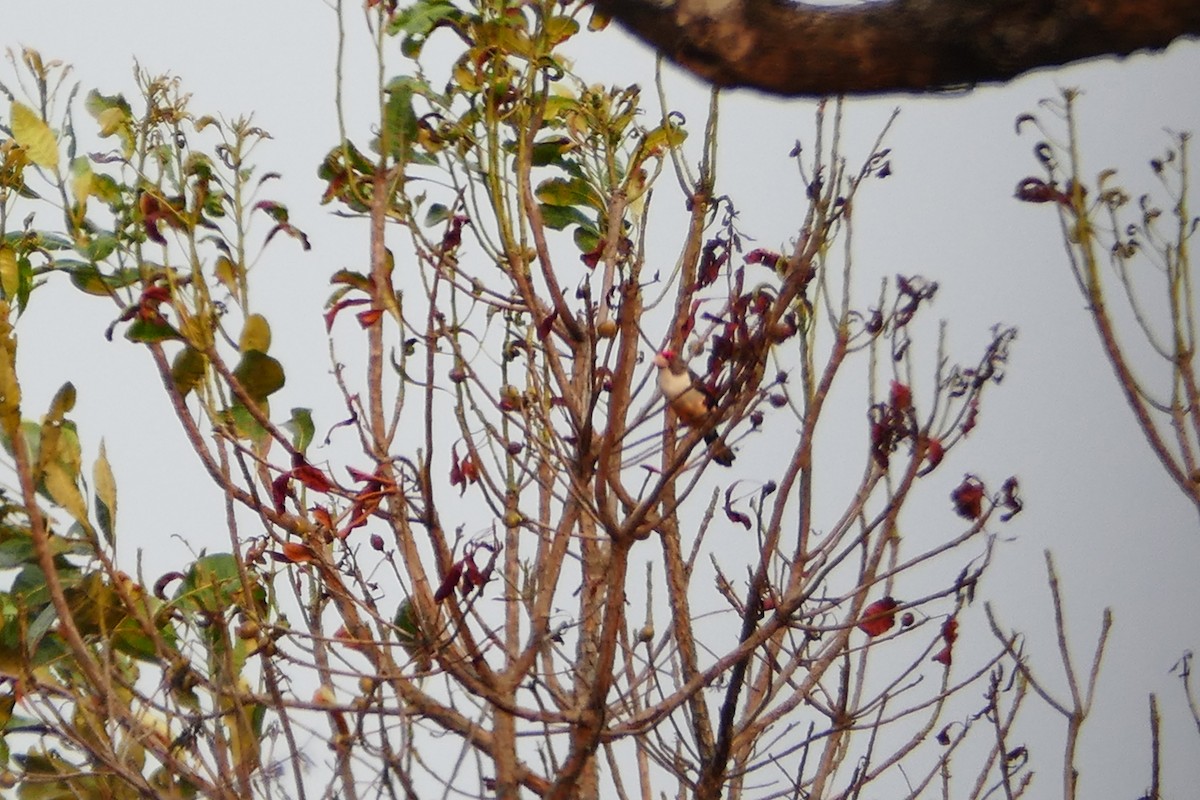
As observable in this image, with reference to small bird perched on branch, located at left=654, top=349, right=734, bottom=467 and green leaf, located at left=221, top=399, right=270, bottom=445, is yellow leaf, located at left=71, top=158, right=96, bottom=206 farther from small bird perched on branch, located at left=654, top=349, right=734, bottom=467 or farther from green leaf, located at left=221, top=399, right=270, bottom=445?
small bird perched on branch, located at left=654, top=349, right=734, bottom=467

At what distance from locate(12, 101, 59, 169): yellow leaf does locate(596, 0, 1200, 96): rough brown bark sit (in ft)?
3.34

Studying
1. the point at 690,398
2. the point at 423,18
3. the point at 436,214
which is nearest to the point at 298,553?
the point at 690,398

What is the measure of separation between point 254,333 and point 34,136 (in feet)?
1.20

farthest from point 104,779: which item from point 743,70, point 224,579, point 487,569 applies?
point 743,70

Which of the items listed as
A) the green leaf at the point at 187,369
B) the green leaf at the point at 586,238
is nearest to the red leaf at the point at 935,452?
the green leaf at the point at 586,238

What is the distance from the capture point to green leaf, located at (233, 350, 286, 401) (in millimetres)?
1229

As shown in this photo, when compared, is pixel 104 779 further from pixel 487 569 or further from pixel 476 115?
pixel 476 115

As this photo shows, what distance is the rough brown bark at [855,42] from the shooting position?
0.53 meters

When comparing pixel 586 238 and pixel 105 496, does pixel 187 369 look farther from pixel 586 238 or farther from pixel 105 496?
pixel 586 238

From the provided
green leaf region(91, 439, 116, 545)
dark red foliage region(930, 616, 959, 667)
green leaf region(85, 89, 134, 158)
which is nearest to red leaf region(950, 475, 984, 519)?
dark red foliage region(930, 616, 959, 667)

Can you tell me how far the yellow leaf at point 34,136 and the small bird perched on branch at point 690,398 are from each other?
751 mm

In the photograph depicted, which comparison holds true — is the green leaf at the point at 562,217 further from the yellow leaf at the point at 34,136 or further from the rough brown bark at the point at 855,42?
the rough brown bark at the point at 855,42

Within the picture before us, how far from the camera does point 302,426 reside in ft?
4.28

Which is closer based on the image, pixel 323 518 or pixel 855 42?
pixel 855 42
